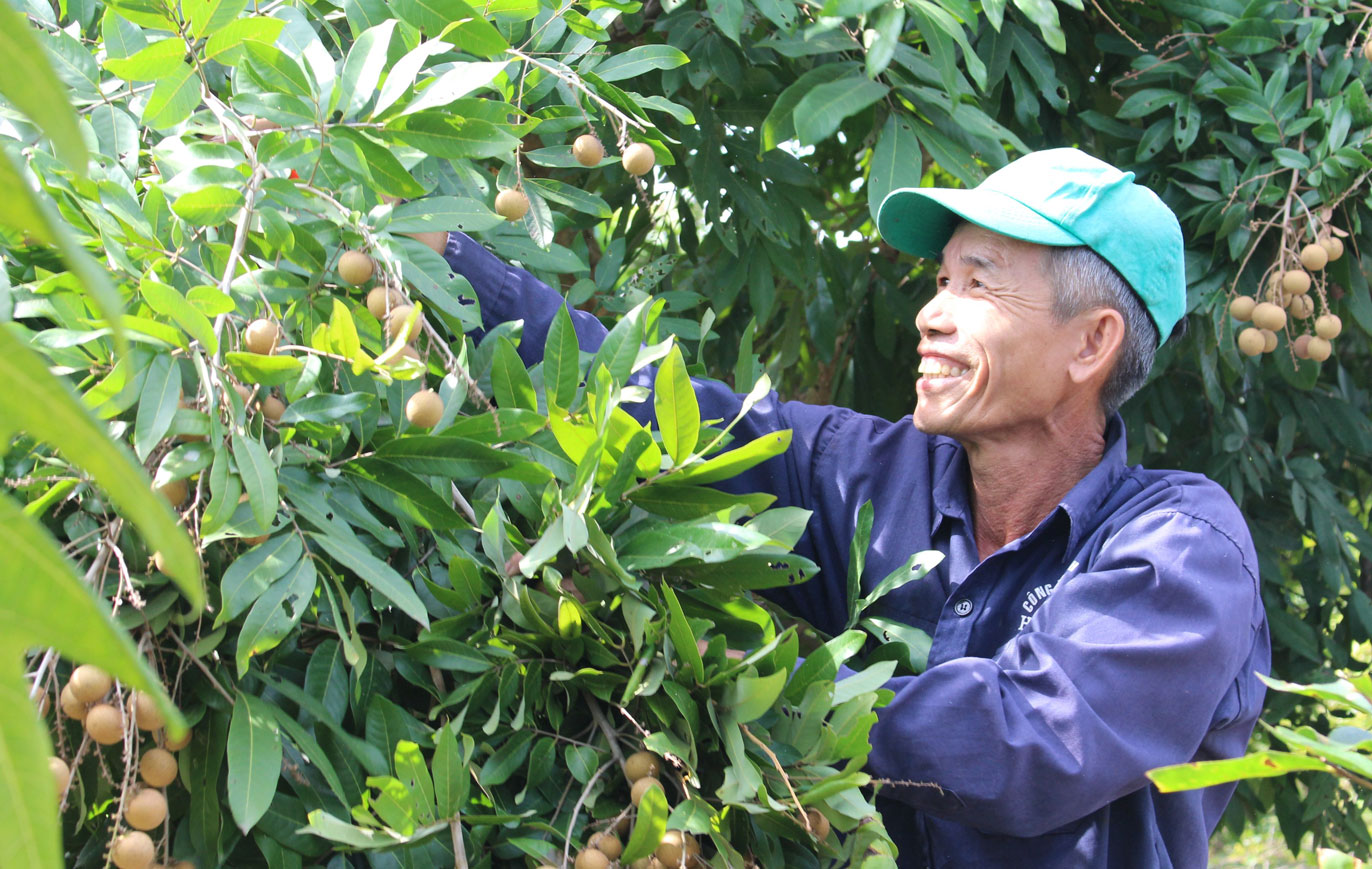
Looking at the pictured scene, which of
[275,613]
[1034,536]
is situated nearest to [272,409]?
[275,613]

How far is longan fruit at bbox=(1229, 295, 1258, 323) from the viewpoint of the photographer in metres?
2.31

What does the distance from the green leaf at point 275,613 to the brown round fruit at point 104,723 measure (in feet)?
0.28

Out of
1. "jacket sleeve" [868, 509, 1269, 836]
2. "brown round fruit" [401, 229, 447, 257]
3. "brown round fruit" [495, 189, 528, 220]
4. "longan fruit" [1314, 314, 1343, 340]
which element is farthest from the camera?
"longan fruit" [1314, 314, 1343, 340]

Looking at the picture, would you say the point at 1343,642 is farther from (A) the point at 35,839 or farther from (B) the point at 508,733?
(A) the point at 35,839

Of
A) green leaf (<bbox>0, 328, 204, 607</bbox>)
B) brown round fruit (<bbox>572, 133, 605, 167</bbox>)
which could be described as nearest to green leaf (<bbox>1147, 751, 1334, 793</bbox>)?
green leaf (<bbox>0, 328, 204, 607</bbox>)

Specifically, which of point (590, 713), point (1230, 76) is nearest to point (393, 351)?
point (590, 713)

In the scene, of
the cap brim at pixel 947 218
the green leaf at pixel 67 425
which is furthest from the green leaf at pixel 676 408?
the green leaf at pixel 67 425

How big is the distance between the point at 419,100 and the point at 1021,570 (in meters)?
0.92

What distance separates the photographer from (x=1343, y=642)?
279 cm

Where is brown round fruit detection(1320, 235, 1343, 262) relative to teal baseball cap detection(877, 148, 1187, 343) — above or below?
below

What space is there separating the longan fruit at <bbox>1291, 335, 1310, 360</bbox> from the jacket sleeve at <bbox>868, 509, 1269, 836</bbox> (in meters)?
1.22

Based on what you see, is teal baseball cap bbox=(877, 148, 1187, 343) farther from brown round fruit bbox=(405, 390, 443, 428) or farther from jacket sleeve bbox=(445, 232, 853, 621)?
brown round fruit bbox=(405, 390, 443, 428)

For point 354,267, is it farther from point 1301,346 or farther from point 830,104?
point 1301,346

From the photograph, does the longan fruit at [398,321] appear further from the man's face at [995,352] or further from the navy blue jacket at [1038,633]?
the man's face at [995,352]
